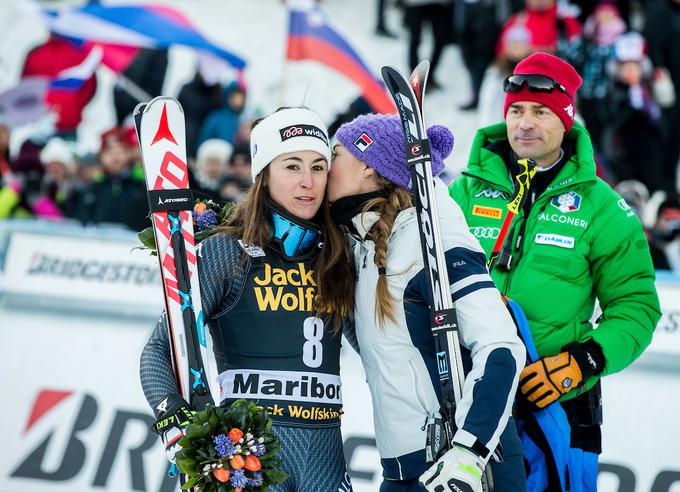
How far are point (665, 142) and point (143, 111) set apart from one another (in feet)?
26.1

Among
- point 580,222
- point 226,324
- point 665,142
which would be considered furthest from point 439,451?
point 665,142

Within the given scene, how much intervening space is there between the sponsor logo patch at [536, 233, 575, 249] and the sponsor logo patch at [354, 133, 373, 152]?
86 cm

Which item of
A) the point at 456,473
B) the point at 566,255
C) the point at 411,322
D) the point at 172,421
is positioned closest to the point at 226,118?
the point at 566,255

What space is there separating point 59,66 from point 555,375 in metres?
8.69

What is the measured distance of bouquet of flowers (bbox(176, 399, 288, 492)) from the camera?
10.7 ft

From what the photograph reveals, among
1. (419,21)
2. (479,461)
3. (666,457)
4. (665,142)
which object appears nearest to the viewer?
(479,461)

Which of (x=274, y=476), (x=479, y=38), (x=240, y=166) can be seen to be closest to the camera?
(x=274, y=476)

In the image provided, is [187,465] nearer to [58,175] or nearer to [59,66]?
[58,175]

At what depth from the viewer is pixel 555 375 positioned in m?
3.93

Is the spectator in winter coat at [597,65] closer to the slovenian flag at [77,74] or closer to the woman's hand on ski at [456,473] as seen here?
the slovenian flag at [77,74]

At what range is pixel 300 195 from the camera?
367 centimetres

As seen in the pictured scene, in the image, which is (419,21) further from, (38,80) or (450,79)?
(38,80)

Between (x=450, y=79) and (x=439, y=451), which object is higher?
(x=450, y=79)

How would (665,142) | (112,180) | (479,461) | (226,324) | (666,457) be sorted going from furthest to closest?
(665,142), (112,180), (666,457), (226,324), (479,461)
